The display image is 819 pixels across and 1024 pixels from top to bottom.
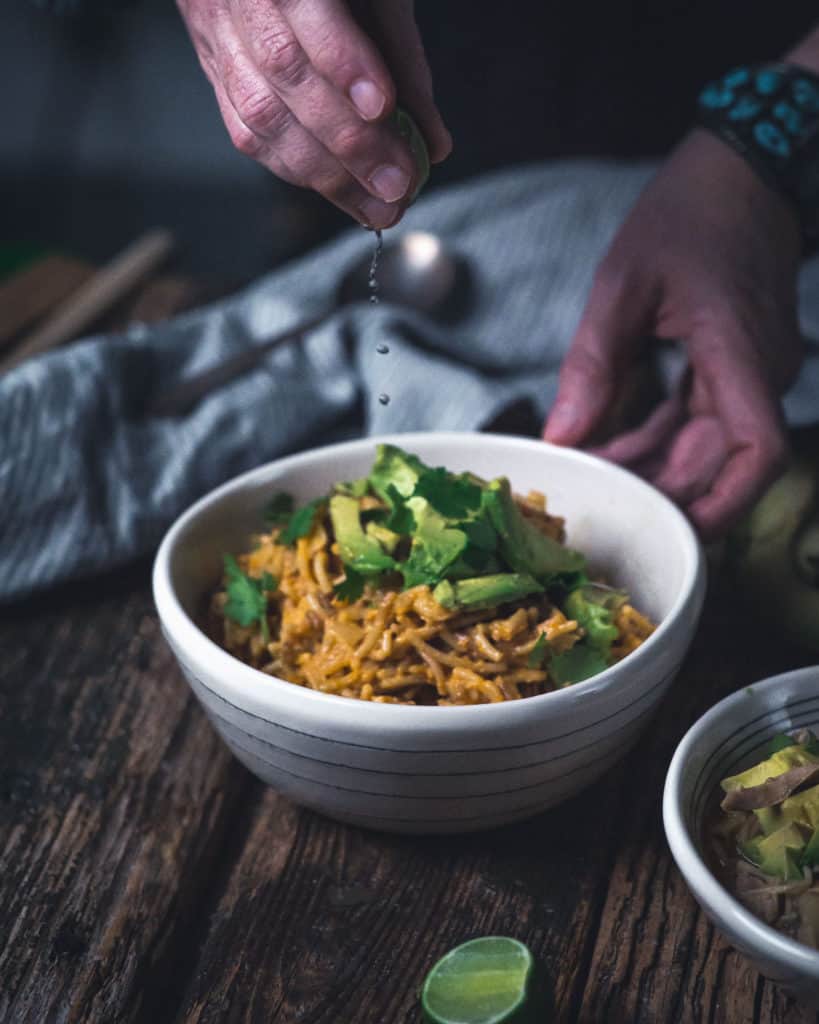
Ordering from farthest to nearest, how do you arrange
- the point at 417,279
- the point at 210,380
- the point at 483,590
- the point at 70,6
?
the point at 417,279 → the point at 70,6 → the point at 210,380 → the point at 483,590

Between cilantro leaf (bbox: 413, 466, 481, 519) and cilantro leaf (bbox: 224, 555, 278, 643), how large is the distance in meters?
0.21

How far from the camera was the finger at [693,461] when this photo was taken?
5.07ft

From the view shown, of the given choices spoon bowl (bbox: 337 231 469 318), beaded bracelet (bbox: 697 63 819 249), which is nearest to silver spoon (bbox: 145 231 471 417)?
spoon bowl (bbox: 337 231 469 318)

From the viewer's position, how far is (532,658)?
1.18 meters

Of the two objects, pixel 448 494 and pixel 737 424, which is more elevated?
pixel 448 494

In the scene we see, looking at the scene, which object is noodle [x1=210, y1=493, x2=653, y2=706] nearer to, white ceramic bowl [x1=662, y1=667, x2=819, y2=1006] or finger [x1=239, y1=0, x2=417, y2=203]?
white ceramic bowl [x1=662, y1=667, x2=819, y2=1006]

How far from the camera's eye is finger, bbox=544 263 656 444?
161cm

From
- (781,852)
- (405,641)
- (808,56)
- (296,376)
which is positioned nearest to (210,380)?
(296,376)

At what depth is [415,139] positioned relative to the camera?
3.67ft

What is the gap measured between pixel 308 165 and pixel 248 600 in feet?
1.53

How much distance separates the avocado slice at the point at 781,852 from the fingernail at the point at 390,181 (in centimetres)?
64

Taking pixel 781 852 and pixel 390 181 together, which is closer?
pixel 781 852

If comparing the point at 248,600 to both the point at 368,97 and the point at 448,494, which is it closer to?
the point at 448,494

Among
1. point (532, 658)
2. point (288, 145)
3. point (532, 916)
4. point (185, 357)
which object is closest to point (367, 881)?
point (532, 916)
